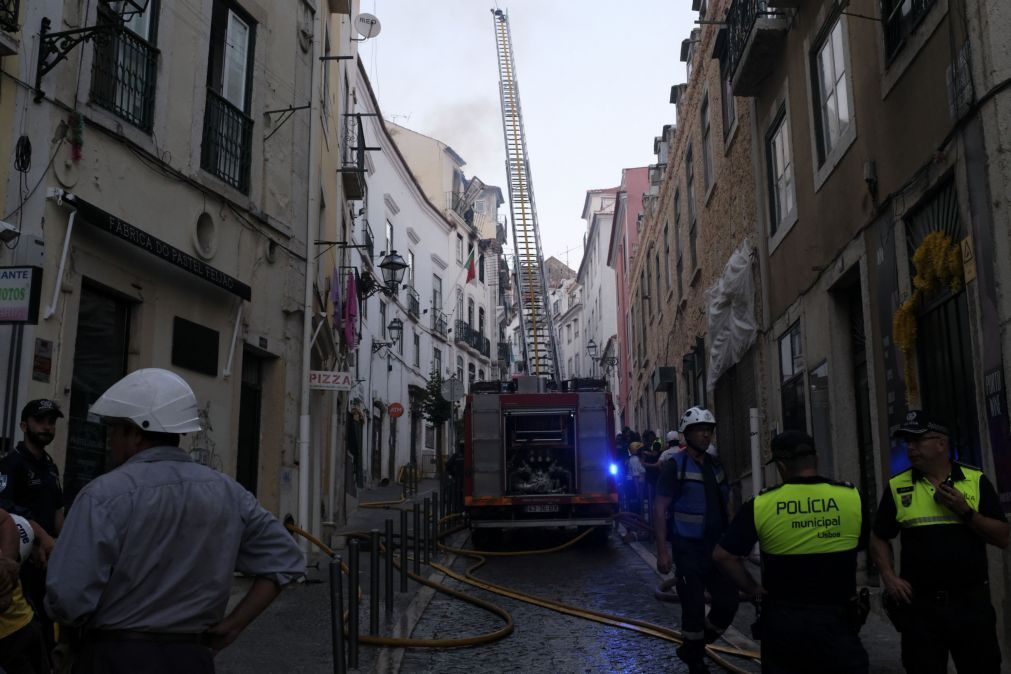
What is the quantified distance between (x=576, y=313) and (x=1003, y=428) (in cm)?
5759

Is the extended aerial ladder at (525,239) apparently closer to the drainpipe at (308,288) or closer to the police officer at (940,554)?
the drainpipe at (308,288)

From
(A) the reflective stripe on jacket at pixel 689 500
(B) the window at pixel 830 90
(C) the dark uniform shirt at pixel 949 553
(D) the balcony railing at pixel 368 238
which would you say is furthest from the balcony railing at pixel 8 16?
(D) the balcony railing at pixel 368 238

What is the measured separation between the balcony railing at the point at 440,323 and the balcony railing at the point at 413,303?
8.16 feet

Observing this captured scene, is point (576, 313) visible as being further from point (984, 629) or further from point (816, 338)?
point (984, 629)

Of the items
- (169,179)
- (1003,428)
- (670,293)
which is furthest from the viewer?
(670,293)

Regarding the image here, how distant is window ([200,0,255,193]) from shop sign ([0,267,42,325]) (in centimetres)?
448

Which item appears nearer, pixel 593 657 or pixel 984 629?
pixel 984 629

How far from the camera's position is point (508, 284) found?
56.2 metres

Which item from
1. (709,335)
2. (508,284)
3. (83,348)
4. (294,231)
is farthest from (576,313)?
(83,348)

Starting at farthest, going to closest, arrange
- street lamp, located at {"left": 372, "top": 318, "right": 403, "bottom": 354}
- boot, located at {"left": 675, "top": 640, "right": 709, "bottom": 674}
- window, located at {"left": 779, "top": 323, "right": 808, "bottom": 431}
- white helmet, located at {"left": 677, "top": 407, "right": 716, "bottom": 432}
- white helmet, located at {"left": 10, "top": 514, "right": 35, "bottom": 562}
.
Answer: street lamp, located at {"left": 372, "top": 318, "right": 403, "bottom": 354}, window, located at {"left": 779, "top": 323, "right": 808, "bottom": 431}, white helmet, located at {"left": 677, "top": 407, "right": 716, "bottom": 432}, boot, located at {"left": 675, "top": 640, "right": 709, "bottom": 674}, white helmet, located at {"left": 10, "top": 514, "right": 35, "bottom": 562}

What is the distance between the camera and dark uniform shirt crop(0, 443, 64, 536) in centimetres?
489

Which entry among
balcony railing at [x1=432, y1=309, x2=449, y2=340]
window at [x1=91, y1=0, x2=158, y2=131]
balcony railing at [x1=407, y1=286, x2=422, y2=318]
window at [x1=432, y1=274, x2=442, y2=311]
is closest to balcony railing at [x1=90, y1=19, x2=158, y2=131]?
window at [x1=91, y1=0, x2=158, y2=131]

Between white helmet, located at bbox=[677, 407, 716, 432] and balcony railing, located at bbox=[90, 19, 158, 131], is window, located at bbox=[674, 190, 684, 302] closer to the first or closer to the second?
balcony railing, located at bbox=[90, 19, 158, 131]

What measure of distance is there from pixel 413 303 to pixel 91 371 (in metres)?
27.8
